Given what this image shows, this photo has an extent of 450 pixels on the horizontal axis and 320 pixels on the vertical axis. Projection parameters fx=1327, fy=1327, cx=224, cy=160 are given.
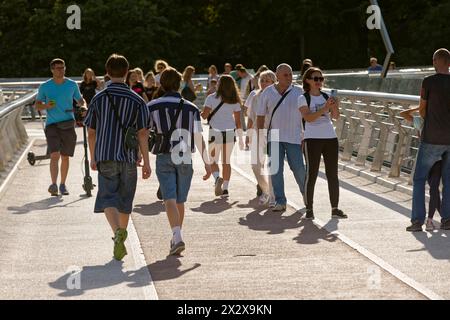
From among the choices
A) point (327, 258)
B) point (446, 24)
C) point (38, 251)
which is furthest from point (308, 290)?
point (446, 24)

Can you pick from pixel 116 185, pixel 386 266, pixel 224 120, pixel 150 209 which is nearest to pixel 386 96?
pixel 224 120

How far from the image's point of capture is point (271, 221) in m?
13.7

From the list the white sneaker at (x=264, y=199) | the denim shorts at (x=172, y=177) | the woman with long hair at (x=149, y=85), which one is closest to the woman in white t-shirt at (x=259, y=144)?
the white sneaker at (x=264, y=199)

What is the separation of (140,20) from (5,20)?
296 inches

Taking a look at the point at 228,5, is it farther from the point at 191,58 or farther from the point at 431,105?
the point at 431,105

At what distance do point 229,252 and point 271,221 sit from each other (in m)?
2.37

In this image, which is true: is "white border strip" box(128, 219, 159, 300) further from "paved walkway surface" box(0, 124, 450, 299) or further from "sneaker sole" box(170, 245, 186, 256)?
"sneaker sole" box(170, 245, 186, 256)

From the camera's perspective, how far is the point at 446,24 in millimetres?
60031

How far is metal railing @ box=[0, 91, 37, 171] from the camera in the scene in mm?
18875

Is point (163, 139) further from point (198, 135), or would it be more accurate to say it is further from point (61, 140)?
point (61, 140)

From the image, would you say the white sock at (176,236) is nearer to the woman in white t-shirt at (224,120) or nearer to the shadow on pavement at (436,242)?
the shadow on pavement at (436,242)

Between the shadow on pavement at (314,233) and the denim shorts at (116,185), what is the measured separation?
1.74 meters

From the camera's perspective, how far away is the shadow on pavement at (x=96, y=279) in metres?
9.54

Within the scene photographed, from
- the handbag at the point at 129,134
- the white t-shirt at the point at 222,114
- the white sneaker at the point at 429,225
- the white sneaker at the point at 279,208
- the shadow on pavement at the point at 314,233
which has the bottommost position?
the white sneaker at the point at 279,208
